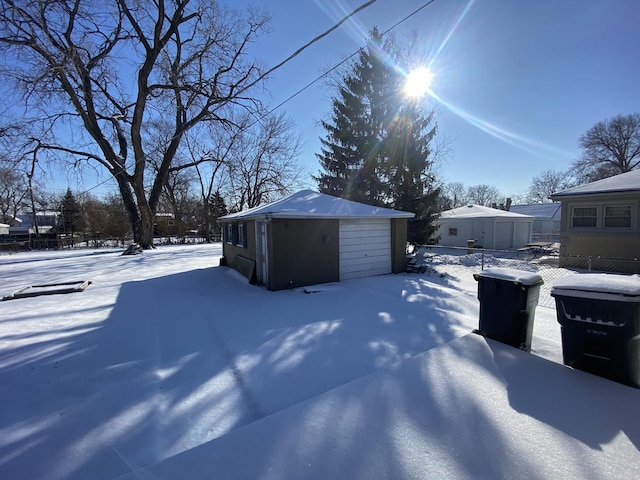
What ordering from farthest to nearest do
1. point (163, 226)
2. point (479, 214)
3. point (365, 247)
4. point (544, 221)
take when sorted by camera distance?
point (163, 226) < point (544, 221) < point (479, 214) < point (365, 247)

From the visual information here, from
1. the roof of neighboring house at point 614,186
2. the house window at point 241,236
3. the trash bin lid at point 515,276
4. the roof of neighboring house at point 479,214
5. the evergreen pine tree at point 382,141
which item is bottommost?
the trash bin lid at point 515,276

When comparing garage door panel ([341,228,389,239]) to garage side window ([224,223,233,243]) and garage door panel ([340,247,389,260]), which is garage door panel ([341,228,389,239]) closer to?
garage door panel ([340,247,389,260])

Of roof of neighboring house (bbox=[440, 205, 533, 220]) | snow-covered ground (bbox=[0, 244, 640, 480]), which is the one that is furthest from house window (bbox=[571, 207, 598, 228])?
snow-covered ground (bbox=[0, 244, 640, 480])

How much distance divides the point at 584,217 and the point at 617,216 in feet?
3.02

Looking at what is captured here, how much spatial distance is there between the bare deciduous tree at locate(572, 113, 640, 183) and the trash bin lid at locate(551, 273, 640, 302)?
41364 millimetres

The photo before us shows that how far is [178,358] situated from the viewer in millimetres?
3535

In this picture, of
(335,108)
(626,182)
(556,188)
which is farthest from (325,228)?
(556,188)

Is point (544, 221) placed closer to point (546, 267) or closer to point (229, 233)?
point (546, 267)

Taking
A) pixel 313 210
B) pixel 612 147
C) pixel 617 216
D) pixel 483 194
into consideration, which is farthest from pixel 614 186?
pixel 483 194

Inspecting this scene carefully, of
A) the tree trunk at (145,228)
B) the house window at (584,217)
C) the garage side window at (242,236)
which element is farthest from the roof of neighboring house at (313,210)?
the tree trunk at (145,228)

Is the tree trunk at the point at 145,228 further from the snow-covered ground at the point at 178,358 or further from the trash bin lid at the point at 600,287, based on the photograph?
the trash bin lid at the point at 600,287

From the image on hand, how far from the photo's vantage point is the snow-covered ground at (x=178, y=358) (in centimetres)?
216

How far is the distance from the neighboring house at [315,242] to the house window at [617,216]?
7679 millimetres

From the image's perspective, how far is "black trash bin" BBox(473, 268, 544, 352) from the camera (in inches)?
135
